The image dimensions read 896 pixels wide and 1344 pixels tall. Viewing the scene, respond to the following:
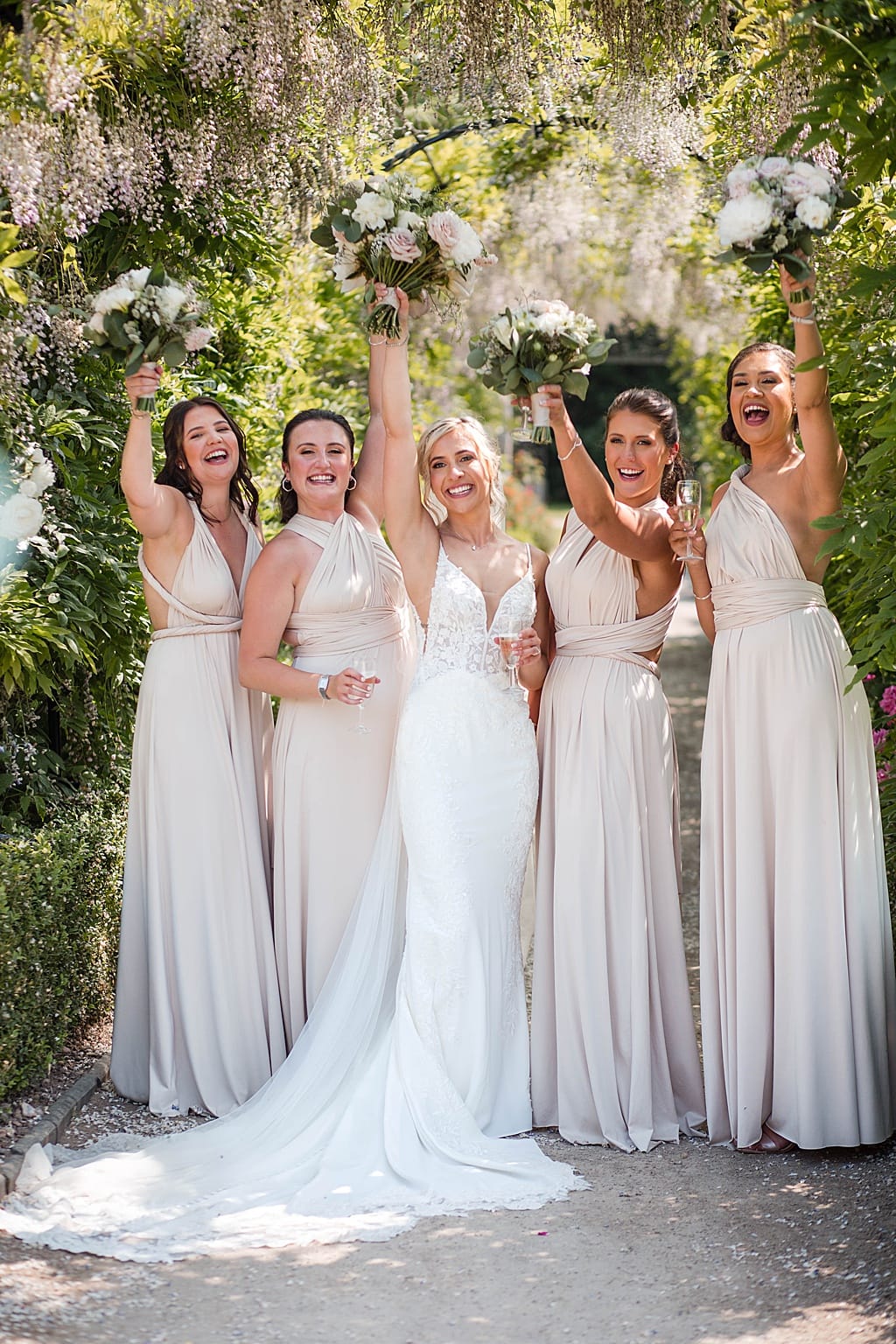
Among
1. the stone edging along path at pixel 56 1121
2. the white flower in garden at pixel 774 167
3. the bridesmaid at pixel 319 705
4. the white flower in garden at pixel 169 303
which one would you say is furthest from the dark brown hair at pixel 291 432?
the stone edging along path at pixel 56 1121

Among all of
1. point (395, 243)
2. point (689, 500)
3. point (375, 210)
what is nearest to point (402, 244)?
point (395, 243)

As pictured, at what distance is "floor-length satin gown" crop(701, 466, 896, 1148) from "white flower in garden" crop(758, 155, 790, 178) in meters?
0.92

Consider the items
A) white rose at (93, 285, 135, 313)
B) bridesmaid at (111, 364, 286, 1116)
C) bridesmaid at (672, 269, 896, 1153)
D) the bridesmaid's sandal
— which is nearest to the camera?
bridesmaid at (672, 269, 896, 1153)

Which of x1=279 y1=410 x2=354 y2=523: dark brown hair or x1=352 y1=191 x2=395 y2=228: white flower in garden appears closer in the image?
x1=352 y1=191 x2=395 y2=228: white flower in garden

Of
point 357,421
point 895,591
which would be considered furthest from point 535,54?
point 357,421

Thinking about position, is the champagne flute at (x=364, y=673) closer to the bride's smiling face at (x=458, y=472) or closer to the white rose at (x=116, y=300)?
the bride's smiling face at (x=458, y=472)

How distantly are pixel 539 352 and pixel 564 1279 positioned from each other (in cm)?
247

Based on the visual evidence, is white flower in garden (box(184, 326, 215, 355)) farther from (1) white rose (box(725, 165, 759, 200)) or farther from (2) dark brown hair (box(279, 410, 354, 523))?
(1) white rose (box(725, 165, 759, 200))

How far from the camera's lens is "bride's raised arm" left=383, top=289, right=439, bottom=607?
171 inches

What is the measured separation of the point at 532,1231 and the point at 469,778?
1.34 metres

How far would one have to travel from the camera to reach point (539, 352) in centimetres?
414

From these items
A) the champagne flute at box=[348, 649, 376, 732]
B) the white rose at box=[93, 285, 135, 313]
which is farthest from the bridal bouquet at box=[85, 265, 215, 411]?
the champagne flute at box=[348, 649, 376, 732]

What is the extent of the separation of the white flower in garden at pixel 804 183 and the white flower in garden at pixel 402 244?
3.59 feet

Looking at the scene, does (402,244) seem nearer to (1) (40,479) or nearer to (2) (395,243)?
(2) (395,243)
